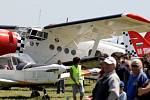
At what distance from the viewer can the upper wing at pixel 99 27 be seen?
74.8 feet

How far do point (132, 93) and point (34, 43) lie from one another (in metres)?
17.5

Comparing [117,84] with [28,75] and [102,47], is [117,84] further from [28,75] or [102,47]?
[102,47]

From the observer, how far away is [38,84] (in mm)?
14539

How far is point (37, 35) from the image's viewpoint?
24.4 metres

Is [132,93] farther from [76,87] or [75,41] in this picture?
[75,41]

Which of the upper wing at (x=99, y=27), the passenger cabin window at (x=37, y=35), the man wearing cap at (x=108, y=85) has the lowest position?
the man wearing cap at (x=108, y=85)

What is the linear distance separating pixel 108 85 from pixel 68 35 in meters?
19.1

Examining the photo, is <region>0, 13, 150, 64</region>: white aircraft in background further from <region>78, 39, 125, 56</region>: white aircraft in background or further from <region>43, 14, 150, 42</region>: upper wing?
<region>78, 39, 125, 56</region>: white aircraft in background

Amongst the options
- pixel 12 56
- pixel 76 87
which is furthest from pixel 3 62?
pixel 76 87

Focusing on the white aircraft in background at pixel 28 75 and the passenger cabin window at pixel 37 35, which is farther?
the passenger cabin window at pixel 37 35

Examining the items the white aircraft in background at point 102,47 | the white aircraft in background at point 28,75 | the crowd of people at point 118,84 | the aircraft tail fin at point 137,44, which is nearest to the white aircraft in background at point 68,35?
the white aircraft in background at point 102,47

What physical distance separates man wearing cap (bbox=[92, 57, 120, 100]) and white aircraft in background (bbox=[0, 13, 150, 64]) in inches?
643

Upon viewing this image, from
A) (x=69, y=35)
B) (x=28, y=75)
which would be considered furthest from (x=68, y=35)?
(x=28, y=75)

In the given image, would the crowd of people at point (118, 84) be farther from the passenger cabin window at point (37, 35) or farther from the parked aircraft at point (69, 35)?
the passenger cabin window at point (37, 35)
